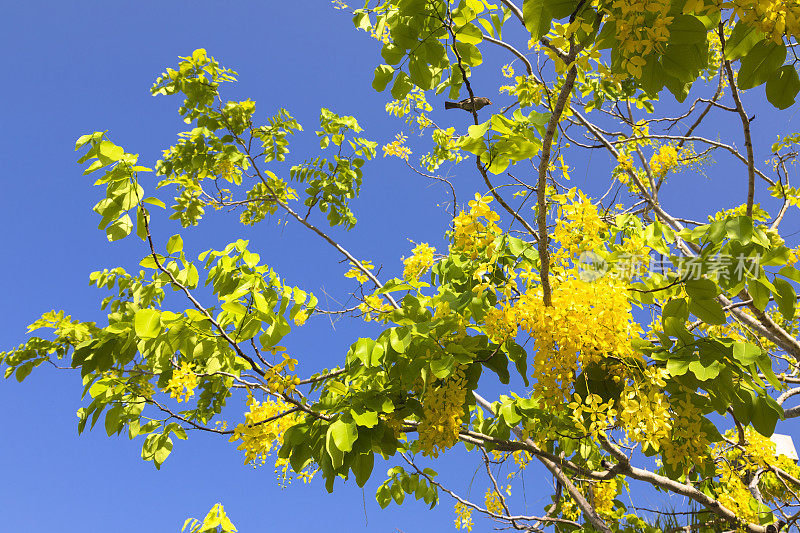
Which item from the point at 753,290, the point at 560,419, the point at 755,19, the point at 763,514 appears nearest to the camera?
the point at 755,19

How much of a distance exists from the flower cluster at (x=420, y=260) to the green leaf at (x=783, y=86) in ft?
4.44

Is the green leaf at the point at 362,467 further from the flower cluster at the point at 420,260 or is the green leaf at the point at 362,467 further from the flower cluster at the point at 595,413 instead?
the flower cluster at the point at 420,260

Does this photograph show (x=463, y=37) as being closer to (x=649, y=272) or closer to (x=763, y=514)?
(x=649, y=272)

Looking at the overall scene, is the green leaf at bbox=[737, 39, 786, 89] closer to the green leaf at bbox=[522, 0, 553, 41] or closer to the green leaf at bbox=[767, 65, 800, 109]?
the green leaf at bbox=[767, 65, 800, 109]

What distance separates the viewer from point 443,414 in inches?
66.0

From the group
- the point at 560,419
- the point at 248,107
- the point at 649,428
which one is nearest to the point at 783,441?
the point at 560,419

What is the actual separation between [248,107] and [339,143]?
84 cm

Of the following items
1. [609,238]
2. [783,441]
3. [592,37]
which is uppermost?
[783,441]

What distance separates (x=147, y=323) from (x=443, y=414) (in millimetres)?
1004

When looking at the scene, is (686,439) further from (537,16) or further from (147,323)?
(147,323)

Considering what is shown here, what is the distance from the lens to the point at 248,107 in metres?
4.33

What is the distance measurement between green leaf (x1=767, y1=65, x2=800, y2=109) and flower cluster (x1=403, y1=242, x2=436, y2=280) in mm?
1355

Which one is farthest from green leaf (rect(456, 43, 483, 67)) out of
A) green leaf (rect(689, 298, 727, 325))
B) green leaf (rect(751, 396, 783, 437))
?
green leaf (rect(751, 396, 783, 437))

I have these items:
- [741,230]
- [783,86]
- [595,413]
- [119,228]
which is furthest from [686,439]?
[119,228]
